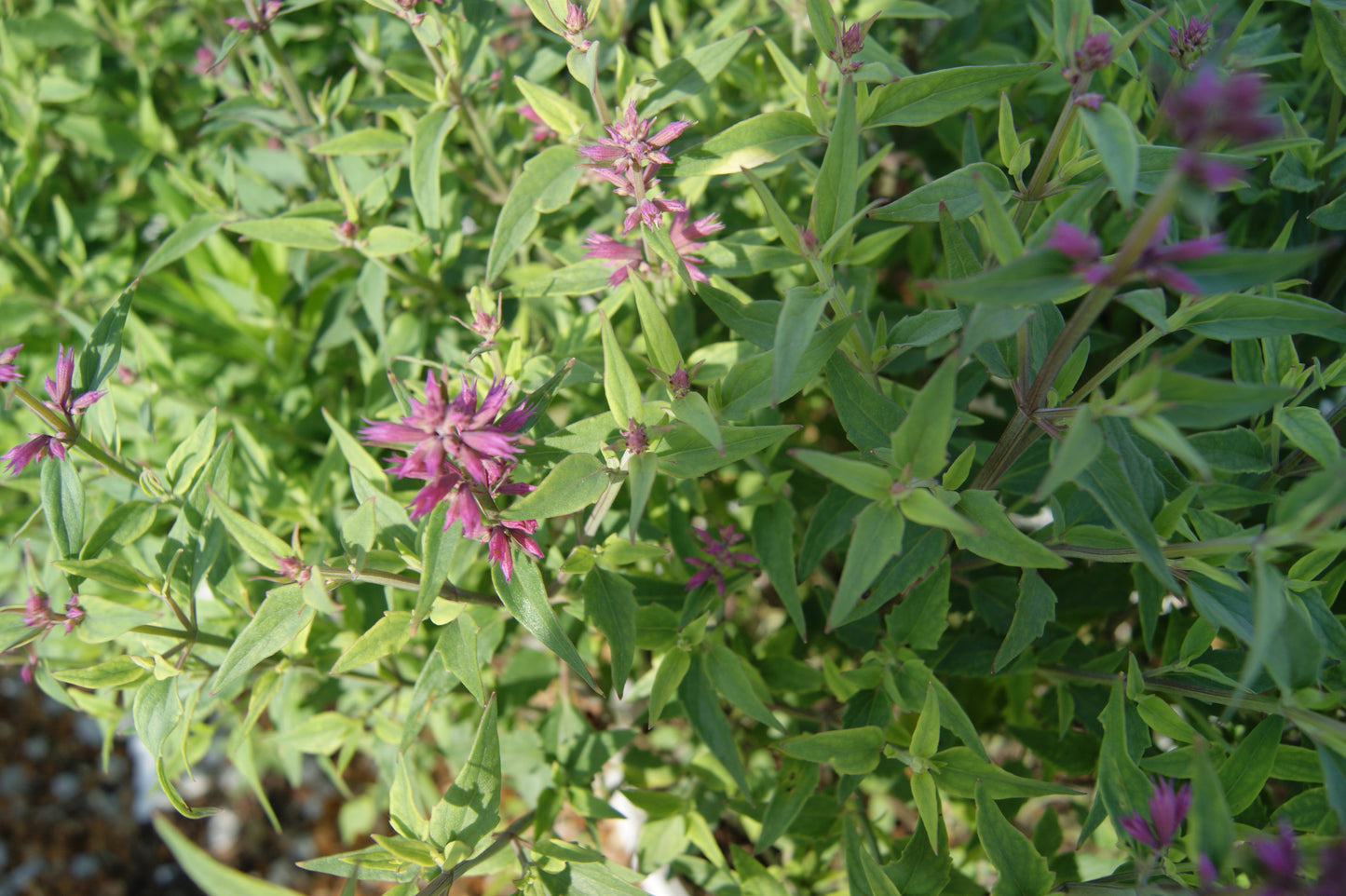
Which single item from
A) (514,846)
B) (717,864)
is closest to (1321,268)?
(717,864)

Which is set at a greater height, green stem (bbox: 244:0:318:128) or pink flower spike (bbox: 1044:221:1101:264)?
green stem (bbox: 244:0:318:128)

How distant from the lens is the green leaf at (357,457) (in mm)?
1491

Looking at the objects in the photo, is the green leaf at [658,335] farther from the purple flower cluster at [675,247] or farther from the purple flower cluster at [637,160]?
the purple flower cluster at [675,247]

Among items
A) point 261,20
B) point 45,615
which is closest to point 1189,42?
point 261,20

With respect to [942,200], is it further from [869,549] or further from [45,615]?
[45,615]

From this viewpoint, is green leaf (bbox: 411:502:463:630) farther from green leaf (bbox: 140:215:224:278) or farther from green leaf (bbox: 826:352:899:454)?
green leaf (bbox: 140:215:224:278)

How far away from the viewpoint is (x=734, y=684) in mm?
1408

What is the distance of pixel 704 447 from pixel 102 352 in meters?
1.09

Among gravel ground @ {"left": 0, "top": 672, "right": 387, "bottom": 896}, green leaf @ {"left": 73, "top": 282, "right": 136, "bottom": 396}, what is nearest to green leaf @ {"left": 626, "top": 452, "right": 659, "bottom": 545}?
green leaf @ {"left": 73, "top": 282, "right": 136, "bottom": 396}

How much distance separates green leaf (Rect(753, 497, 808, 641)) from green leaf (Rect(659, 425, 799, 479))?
345mm

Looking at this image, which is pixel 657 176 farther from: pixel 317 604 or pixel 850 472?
pixel 317 604

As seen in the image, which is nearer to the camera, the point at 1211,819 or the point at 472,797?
the point at 1211,819

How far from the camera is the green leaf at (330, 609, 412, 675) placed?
1.25 metres

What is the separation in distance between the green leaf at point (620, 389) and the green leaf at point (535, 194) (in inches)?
15.6
